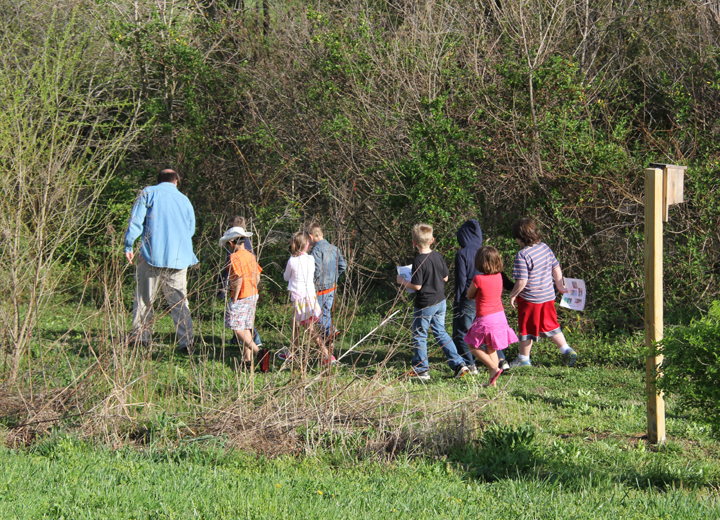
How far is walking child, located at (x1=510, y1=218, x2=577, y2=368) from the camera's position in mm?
6914

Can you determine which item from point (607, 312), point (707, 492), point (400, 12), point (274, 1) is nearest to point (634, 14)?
point (400, 12)

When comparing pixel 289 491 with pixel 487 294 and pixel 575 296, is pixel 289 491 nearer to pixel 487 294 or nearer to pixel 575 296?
pixel 487 294

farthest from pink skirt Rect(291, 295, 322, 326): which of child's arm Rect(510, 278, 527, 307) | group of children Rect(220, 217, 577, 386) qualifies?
child's arm Rect(510, 278, 527, 307)

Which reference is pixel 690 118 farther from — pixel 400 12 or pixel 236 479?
pixel 236 479

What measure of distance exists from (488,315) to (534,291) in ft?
2.72

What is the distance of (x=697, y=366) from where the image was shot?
388cm

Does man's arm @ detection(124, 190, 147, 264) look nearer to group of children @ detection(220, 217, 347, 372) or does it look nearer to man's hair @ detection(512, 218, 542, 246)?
group of children @ detection(220, 217, 347, 372)

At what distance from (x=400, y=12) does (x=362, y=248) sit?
3837 millimetres

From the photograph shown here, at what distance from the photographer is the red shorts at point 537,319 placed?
699cm

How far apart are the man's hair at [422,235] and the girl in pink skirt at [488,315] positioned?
1.85 ft

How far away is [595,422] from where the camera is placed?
5285mm

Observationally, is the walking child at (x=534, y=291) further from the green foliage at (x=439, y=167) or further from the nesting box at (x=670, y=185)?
the nesting box at (x=670, y=185)

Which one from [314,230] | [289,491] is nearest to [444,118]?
[314,230]

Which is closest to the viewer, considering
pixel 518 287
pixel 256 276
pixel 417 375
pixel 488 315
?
pixel 417 375
